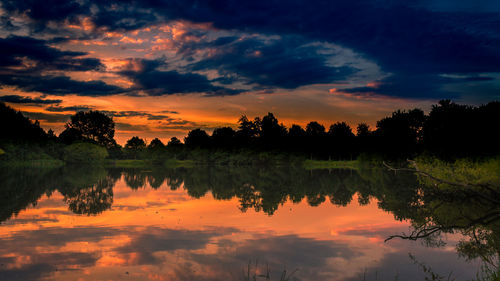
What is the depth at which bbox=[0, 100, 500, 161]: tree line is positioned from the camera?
40000mm

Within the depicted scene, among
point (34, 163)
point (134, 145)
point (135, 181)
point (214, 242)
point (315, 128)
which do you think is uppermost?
point (315, 128)

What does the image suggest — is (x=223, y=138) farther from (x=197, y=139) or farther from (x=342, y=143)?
(x=342, y=143)

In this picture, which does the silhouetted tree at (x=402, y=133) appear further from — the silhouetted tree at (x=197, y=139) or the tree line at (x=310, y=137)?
the silhouetted tree at (x=197, y=139)

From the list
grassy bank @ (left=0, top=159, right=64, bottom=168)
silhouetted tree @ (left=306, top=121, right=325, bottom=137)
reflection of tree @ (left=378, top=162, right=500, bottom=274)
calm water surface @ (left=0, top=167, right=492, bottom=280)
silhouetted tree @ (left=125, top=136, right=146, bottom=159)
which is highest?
silhouetted tree @ (left=306, top=121, right=325, bottom=137)

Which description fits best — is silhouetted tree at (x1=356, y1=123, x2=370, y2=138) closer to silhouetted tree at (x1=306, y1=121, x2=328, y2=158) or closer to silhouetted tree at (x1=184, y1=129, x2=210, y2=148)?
silhouetted tree at (x1=306, y1=121, x2=328, y2=158)

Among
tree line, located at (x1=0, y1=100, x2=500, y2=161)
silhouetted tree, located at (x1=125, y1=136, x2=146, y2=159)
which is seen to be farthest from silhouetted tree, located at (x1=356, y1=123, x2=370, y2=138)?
silhouetted tree, located at (x1=125, y1=136, x2=146, y2=159)

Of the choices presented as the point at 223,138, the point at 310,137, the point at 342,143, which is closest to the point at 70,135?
the point at 223,138

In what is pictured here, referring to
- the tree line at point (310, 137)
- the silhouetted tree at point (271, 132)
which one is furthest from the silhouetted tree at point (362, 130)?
the silhouetted tree at point (271, 132)

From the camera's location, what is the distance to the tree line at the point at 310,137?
4000 cm

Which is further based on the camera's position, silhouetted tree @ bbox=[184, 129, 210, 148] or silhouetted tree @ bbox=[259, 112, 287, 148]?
silhouetted tree @ bbox=[184, 129, 210, 148]

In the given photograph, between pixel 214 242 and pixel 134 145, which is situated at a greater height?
pixel 134 145

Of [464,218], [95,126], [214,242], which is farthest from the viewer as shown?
[95,126]

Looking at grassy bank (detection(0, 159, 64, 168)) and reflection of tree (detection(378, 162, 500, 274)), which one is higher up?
reflection of tree (detection(378, 162, 500, 274))

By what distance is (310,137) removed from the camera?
445 feet
